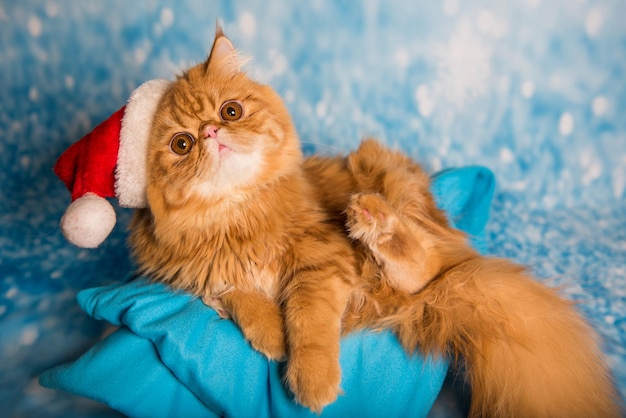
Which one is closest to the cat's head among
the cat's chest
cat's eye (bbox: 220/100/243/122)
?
cat's eye (bbox: 220/100/243/122)

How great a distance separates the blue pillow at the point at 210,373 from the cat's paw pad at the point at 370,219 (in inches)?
10.0

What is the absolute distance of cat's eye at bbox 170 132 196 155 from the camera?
4.84 ft

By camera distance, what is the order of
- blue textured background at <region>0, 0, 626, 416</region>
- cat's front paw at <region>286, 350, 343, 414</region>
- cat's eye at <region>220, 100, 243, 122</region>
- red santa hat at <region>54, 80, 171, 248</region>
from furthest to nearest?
blue textured background at <region>0, 0, 626, 416</region> → cat's eye at <region>220, 100, 243, 122</region> → red santa hat at <region>54, 80, 171, 248</region> → cat's front paw at <region>286, 350, 343, 414</region>

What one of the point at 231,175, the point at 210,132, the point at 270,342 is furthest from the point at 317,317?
the point at 210,132

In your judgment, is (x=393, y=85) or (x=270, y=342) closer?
(x=270, y=342)

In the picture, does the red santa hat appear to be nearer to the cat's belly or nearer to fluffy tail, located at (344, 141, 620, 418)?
the cat's belly

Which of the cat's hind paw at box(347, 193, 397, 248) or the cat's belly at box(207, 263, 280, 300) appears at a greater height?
the cat's hind paw at box(347, 193, 397, 248)

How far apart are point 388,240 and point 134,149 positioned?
26.6 inches

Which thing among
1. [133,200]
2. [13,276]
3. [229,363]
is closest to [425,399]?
[229,363]

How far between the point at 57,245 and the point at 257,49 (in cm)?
118

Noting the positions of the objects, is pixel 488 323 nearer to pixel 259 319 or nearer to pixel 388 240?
pixel 388 240

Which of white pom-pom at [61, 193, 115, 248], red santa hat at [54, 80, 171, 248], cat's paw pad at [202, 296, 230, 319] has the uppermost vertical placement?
red santa hat at [54, 80, 171, 248]

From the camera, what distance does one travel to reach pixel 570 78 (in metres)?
2.70

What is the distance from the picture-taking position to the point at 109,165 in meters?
1.46
